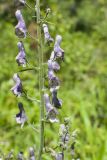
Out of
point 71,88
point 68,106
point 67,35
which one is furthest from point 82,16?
point 68,106

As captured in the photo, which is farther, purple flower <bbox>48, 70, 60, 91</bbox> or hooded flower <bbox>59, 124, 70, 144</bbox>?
hooded flower <bbox>59, 124, 70, 144</bbox>

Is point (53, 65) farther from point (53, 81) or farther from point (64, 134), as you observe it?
point (64, 134)

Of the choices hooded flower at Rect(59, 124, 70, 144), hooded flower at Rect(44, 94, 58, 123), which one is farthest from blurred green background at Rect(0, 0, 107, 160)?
hooded flower at Rect(44, 94, 58, 123)

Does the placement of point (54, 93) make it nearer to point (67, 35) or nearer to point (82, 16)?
point (67, 35)

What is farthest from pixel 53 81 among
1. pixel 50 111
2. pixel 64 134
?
pixel 64 134

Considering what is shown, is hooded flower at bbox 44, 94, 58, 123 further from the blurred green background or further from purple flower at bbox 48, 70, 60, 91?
the blurred green background

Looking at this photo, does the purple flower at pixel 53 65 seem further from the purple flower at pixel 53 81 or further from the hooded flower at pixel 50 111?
the hooded flower at pixel 50 111
